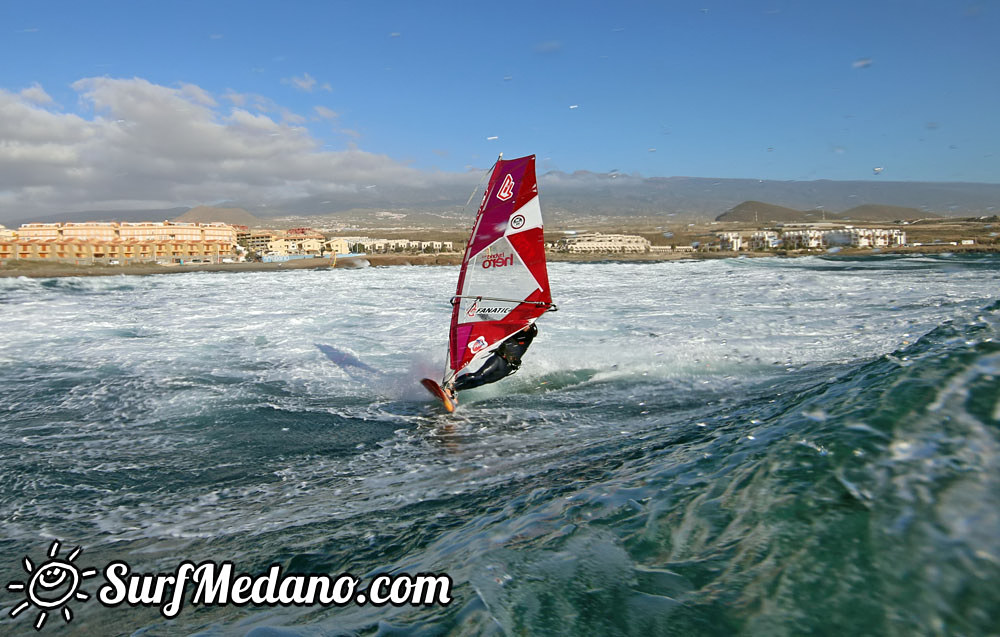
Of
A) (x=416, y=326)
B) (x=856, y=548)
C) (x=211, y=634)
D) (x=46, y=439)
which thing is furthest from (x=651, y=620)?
(x=416, y=326)

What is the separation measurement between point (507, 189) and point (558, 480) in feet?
19.0

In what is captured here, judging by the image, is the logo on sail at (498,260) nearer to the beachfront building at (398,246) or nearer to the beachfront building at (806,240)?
the beachfront building at (806,240)

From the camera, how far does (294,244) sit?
11062cm

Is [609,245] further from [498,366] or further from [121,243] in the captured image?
[498,366]

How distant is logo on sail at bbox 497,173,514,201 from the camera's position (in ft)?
32.2

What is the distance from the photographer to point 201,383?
1135 centimetres

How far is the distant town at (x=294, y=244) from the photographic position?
85438 mm

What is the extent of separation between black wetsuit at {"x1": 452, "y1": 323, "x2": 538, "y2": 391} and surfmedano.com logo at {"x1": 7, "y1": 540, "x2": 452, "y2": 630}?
19.2 ft

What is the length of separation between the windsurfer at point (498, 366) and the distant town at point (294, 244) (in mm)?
77133

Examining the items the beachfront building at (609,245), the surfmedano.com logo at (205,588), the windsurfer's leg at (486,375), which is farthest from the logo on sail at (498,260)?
the beachfront building at (609,245)

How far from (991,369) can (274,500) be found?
20.6 feet

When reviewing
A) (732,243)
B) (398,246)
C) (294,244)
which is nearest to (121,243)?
(294,244)

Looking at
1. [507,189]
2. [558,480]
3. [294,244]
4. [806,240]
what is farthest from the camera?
[294,244]

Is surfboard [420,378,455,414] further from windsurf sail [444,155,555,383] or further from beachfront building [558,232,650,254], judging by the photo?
beachfront building [558,232,650,254]
